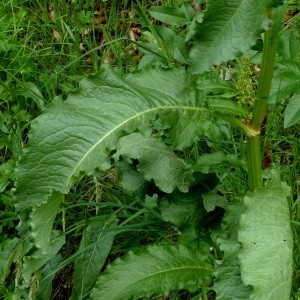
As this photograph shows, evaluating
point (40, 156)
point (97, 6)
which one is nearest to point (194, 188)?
point (40, 156)

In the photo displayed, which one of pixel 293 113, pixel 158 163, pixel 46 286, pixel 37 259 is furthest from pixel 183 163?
pixel 46 286

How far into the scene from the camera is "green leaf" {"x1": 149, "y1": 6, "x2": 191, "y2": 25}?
263 centimetres

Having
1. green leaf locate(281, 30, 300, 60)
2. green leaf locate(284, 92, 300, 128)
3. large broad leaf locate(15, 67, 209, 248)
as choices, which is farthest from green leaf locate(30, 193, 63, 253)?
green leaf locate(281, 30, 300, 60)

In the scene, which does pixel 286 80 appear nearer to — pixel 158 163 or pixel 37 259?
pixel 158 163

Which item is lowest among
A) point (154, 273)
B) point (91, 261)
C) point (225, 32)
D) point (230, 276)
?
point (91, 261)

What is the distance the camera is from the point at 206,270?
193cm

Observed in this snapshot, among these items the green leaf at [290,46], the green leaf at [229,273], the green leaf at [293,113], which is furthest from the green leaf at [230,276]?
the green leaf at [290,46]

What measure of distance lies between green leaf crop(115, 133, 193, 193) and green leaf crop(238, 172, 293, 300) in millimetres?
374

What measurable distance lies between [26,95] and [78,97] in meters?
1.55

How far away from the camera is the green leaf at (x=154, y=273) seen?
1862mm

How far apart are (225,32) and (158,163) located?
870 millimetres

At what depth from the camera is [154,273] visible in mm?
1900

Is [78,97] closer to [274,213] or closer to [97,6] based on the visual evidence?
[274,213]

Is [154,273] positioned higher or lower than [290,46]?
lower
